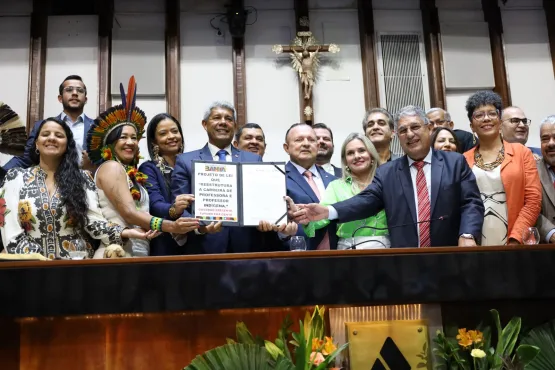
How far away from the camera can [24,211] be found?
293 centimetres

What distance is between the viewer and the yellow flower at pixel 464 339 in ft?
7.04

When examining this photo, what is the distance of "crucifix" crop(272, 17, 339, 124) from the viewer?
637 centimetres

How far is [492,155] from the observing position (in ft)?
10.8

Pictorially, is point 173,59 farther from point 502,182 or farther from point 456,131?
point 502,182

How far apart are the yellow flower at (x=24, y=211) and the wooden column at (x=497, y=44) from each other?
4.90m

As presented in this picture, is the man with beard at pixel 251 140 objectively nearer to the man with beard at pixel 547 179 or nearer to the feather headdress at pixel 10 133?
the feather headdress at pixel 10 133

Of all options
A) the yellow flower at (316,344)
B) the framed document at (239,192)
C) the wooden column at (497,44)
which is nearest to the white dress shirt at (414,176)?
the framed document at (239,192)

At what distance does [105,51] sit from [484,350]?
5086mm

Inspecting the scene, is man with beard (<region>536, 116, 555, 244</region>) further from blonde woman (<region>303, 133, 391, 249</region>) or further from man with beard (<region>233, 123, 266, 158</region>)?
man with beard (<region>233, 123, 266, 158</region>)

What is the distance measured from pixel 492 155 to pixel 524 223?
396 millimetres

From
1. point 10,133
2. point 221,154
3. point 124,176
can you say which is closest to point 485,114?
point 221,154

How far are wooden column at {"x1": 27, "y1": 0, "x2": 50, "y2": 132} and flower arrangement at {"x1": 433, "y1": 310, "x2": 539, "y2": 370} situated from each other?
15.6ft

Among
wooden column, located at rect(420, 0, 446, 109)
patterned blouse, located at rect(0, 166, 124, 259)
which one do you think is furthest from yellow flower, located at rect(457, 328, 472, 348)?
wooden column, located at rect(420, 0, 446, 109)

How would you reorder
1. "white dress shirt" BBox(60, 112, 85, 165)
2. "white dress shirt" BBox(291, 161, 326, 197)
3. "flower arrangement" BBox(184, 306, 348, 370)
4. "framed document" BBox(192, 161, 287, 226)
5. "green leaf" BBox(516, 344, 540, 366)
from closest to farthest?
"flower arrangement" BBox(184, 306, 348, 370) → "green leaf" BBox(516, 344, 540, 366) → "framed document" BBox(192, 161, 287, 226) → "white dress shirt" BBox(291, 161, 326, 197) → "white dress shirt" BBox(60, 112, 85, 165)
